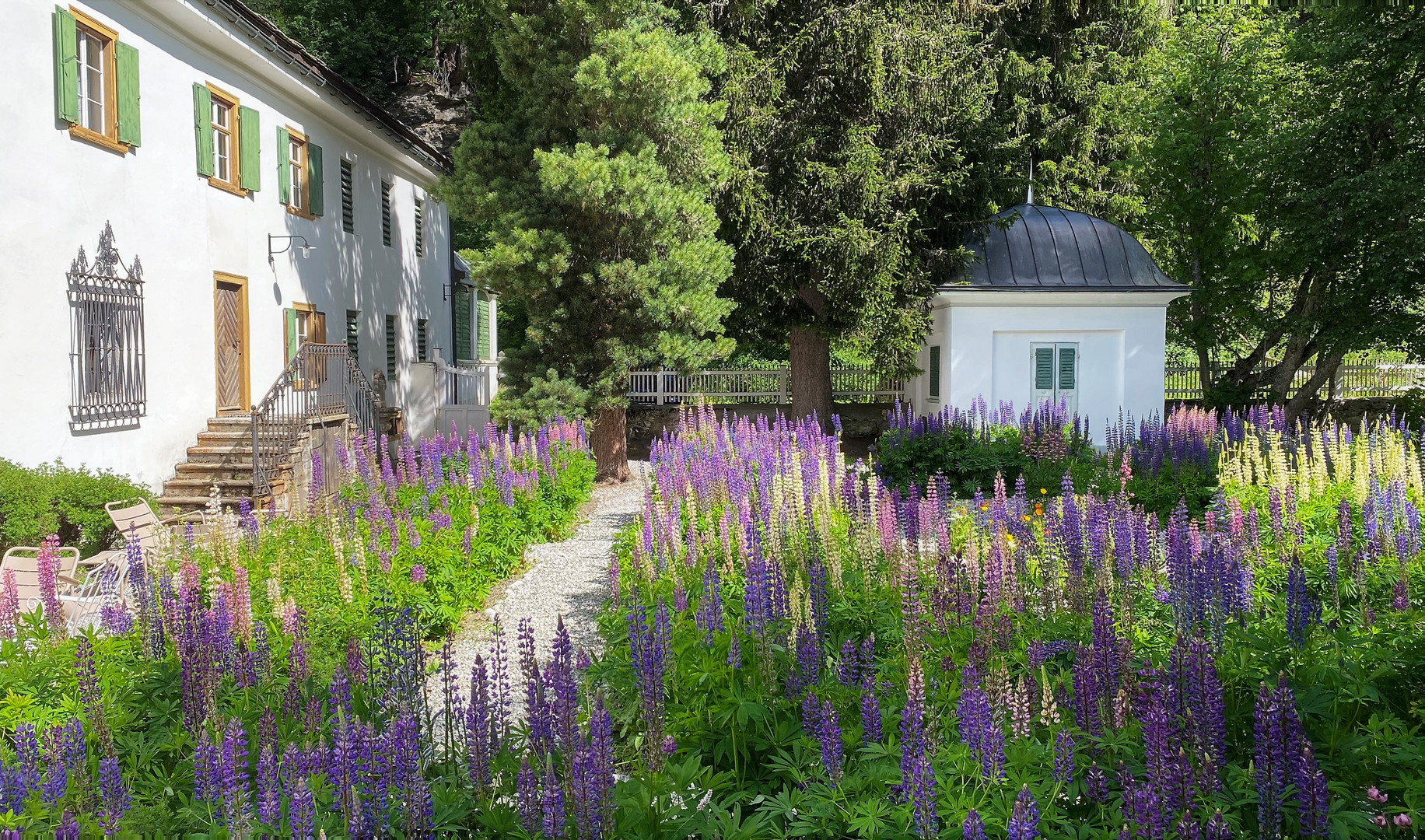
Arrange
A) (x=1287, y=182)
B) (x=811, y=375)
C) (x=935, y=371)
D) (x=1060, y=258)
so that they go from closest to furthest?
(x=1060, y=258) → (x=935, y=371) → (x=1287, y=182) → (x=811, y=375)

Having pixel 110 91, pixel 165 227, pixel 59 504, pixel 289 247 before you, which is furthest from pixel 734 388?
pixel 59 504

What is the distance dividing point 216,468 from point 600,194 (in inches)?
263

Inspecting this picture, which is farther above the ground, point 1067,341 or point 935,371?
point 1067,341

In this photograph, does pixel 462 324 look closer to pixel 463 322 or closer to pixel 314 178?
pixel 463 322

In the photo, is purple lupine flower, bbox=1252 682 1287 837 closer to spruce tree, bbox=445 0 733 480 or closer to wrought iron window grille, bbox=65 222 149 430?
wrought iron window grille, bbox=65 222 149 430

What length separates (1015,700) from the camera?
11.9 feet

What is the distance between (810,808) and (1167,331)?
2932 centimetres

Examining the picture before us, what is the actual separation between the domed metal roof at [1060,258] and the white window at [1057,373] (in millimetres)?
1210

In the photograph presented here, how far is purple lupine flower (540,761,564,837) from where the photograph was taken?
2943mm

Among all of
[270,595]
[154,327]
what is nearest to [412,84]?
[154,327]

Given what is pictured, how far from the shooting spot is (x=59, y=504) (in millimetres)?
10711

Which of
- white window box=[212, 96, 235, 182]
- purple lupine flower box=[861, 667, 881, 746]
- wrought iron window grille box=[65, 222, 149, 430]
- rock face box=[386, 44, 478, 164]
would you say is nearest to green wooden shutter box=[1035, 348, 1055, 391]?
white window box=[212, 96, 235, 182]

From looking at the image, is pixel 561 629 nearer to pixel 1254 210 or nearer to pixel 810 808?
pixel 810 808

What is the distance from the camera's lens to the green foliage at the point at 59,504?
396 inches
